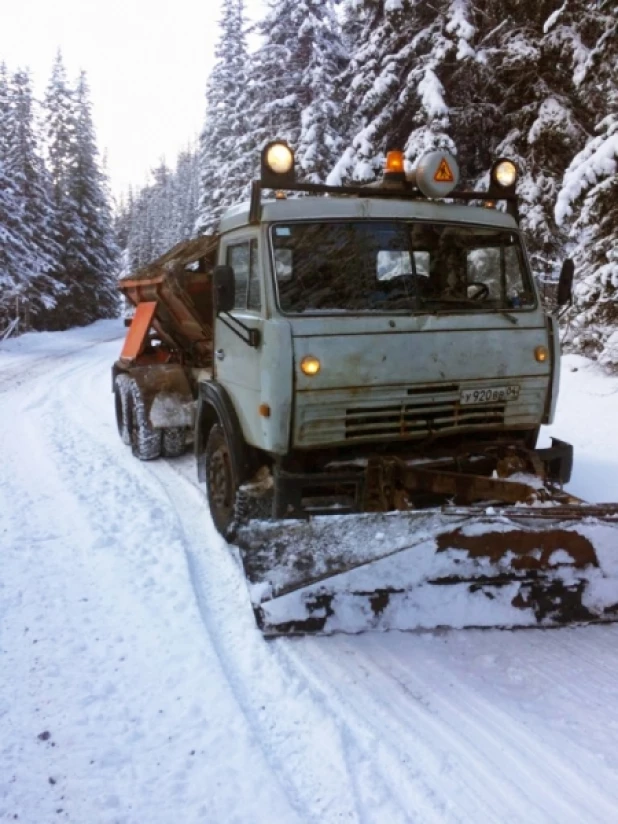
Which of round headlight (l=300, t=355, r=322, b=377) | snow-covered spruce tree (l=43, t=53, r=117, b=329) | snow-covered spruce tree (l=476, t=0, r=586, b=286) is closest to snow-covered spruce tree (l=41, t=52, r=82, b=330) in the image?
snow-covered spruce tree (l=43, t=53, r=117, b=329)

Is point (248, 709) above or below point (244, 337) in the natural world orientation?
below

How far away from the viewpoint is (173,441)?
814 cm

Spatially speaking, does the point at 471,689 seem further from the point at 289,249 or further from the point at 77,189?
the point at 77,189

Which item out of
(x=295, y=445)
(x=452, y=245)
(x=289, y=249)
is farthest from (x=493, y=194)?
(x=295, y=445)

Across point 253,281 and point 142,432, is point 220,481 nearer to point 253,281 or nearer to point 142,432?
point 253,281

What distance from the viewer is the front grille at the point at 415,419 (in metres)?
4.54

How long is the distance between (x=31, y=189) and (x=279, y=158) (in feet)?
116

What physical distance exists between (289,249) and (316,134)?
16.9m

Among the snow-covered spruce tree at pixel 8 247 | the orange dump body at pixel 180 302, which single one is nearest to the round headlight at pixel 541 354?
the orange dump body at pixel 180 302

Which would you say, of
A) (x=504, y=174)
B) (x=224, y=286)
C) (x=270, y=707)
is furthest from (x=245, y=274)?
(x=270, y=707)

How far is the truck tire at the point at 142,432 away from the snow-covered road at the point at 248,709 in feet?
8.65

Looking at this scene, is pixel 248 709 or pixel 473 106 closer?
pixel 248 709

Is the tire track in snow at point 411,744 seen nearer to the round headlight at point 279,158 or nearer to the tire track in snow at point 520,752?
the tire track in snow at point 520,752

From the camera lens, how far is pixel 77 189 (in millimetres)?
40750
